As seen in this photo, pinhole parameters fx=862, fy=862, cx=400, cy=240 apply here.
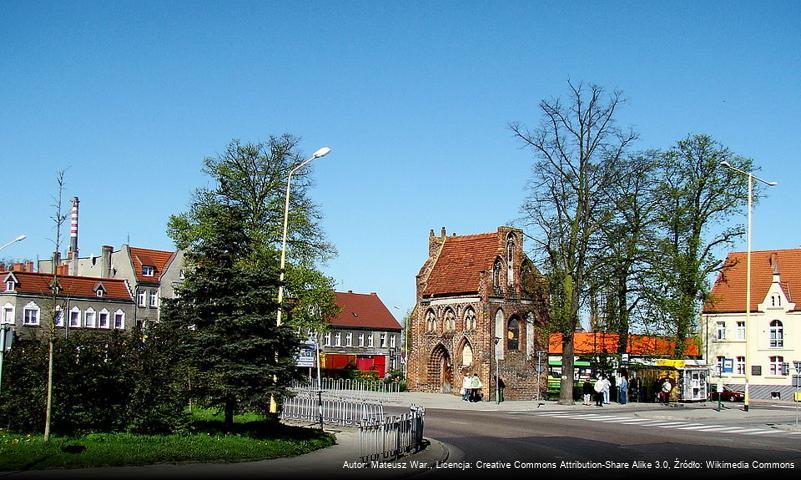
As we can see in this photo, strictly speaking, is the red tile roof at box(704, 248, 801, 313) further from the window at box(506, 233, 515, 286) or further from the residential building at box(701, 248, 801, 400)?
the window at box(506, 233, 515, 286)

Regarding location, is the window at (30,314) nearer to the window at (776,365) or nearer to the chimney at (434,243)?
the chimney at (434,243)

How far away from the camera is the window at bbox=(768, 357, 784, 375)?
67.2m

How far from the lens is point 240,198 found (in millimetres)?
49406

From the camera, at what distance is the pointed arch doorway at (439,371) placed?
2226 inches

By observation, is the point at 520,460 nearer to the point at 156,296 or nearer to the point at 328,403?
the point at 328,403

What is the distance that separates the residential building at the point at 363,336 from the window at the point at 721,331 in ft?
123

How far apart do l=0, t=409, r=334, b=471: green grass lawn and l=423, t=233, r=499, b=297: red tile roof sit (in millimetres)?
32578

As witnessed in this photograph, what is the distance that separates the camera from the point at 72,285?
230 ft

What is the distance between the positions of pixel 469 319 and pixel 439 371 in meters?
4.92

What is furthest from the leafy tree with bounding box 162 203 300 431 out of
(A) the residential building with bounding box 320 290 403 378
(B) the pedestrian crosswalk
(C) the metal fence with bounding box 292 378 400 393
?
(A) the residential building with bounding box 320 290 403 378

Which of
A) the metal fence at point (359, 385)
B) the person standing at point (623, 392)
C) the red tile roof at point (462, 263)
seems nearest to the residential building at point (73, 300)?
the metal fence at point (359, 385)

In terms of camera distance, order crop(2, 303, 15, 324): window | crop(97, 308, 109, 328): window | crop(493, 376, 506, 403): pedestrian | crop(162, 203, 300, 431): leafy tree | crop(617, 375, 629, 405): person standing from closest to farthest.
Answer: crop(162, 203, 300, 431): leafy tree, crop(617, 375, 629, 405): person standing, crop(493, 376, 506, 403): pedestrian, crop(2, 303, 15, 324): window, crop(97, 308, 109, 328): window

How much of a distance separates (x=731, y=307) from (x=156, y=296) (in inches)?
1969

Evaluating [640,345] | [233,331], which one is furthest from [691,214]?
[233,331]
